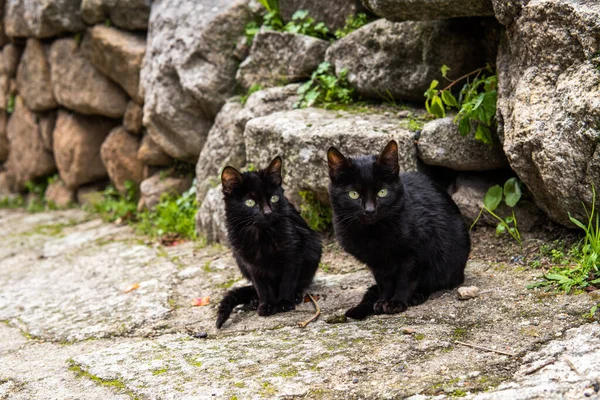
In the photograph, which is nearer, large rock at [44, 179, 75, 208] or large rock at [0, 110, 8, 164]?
large rock at [44, 179, 75, 208]

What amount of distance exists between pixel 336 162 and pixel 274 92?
226 cm

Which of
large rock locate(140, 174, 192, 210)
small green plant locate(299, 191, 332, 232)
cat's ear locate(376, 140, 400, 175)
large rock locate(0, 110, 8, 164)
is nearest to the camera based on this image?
cat's ear locate(376, 140, 400, 175)

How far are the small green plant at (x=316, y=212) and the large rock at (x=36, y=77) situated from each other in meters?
5.08

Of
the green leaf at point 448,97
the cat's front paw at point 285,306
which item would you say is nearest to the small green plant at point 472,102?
the green leaf at point 448,97

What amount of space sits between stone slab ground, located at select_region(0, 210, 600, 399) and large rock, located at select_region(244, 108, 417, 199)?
67 cm

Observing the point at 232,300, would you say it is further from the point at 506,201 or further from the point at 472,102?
the point at 472,102

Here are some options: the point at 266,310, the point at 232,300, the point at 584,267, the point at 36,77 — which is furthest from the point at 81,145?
the point at 584,267

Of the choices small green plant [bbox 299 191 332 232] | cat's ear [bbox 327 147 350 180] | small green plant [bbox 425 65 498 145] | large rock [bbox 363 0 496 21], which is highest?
large rock [bbox 363 0 496 21]

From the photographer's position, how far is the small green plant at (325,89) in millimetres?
5480

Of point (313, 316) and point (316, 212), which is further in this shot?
point (316, 212)

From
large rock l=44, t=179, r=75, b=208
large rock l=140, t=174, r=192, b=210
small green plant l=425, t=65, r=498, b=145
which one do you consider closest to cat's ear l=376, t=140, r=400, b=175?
small green plant l=425, t=65, r=498, b=145

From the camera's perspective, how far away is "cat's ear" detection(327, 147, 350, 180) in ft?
12.3

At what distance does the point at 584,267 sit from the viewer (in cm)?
360

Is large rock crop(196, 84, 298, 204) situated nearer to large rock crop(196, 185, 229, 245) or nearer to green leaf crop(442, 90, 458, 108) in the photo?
large rock crop(196, 185, 229, 245)
